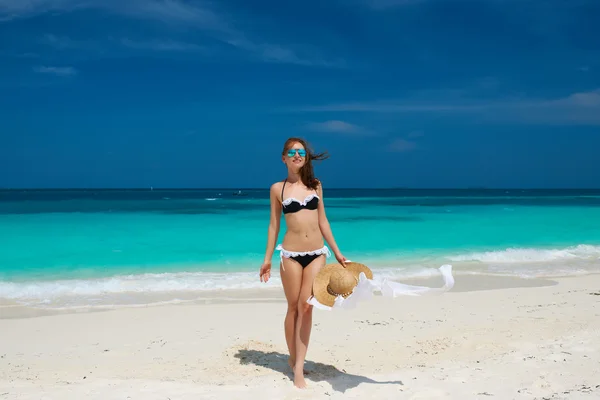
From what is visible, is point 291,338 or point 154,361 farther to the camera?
point 154,361

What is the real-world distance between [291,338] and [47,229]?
76.8ft

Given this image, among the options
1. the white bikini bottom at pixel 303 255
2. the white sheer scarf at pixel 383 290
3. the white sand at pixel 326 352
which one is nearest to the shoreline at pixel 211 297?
the white sand at pixel 326 352

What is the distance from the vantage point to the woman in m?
4.25

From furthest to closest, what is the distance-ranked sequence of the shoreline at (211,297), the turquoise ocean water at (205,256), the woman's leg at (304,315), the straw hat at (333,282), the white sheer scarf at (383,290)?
1. the turquoise ocean water at (205,256)
2. the shoreline at (211,297)
3. the woman's leg at (304,315)
4. the straw hat at (333,282)
5. the white sheer scarf at (383,290)

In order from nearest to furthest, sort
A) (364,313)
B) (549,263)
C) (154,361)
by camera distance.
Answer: (154,361) < (364,313) < (549,263)

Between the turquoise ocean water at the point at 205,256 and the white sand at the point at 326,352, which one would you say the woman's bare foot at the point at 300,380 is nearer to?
the white sand at the point at 326,352

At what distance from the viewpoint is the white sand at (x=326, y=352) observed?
425 cm

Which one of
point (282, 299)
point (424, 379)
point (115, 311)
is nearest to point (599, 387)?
point (424, 379)

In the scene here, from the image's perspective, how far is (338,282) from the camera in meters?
4.03

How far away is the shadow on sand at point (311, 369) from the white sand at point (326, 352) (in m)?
0.02

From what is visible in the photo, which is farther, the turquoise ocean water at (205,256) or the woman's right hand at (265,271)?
the turquoise ocean water at (205,256)

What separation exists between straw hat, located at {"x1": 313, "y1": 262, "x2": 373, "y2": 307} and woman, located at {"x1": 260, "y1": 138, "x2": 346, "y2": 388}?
Result: 107 mm

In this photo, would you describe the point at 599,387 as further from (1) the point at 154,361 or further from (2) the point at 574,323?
(1) the point at 154,361

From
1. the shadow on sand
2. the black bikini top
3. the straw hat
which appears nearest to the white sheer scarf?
the straw hat
